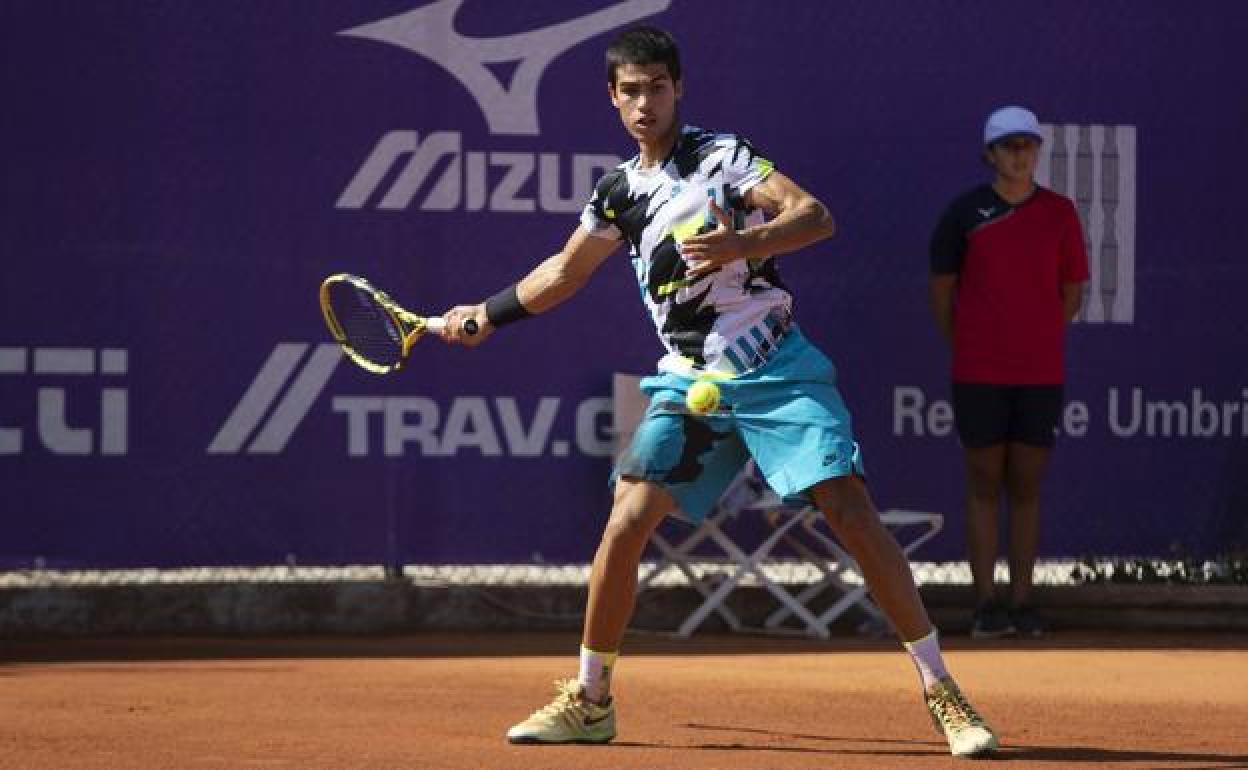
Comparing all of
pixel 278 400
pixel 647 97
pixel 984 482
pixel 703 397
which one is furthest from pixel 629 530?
pixel 984 482

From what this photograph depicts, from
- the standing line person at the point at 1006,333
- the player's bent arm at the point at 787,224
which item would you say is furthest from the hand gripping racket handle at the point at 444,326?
the standing line person at the point at 1006,333

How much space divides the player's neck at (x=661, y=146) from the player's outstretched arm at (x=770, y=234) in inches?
10.2

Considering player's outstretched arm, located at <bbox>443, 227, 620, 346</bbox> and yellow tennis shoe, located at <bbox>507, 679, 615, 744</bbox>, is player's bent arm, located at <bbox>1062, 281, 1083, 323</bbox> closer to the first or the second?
player's outstretched arm, located at <bbox>443, 227, 620, 346</bbox>

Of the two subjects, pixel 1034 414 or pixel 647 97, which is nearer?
pixel 647 97

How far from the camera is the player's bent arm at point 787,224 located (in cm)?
515

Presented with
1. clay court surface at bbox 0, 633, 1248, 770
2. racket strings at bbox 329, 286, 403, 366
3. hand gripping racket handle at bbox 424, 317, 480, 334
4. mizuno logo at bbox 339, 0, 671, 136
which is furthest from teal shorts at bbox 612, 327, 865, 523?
mizuno logo at bbox 339, 0, 671, 136

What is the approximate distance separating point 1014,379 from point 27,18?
3609 millimetres

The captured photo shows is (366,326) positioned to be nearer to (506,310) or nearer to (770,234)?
(506,310)

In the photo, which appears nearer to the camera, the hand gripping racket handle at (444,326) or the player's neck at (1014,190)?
the hand gripping racket handle at (444,326)

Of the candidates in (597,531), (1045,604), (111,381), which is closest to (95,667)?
(111,381)

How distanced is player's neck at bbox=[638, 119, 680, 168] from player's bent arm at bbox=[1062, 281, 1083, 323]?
313 cm

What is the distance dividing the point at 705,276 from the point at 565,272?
403 mm

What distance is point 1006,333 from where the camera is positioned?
8211 mm

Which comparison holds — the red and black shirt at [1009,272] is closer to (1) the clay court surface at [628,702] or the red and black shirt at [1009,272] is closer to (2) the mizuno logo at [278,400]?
(1) the clay court surface at [628,702]
